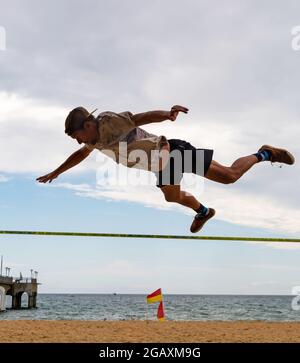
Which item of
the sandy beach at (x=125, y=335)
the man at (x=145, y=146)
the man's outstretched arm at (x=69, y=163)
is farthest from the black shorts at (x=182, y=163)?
the sandy beach at (x=125, y=335)

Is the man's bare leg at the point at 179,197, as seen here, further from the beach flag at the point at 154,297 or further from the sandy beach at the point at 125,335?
the beach flag at the point at 154,297

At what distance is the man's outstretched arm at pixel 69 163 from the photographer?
21.0ft

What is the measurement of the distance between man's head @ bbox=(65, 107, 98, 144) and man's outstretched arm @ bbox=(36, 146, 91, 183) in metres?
0.53

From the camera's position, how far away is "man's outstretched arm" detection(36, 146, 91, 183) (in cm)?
639

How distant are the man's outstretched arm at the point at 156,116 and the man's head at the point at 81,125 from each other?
46 centimetres

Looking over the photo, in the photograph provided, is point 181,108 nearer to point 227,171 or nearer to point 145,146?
point 145,146

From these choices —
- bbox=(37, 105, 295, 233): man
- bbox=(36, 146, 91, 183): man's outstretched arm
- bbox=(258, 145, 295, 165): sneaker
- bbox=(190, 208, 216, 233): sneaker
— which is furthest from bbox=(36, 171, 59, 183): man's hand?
bbox=(258, 145, 295, 165): sneaker

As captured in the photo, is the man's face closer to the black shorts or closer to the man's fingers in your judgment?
the black shorts

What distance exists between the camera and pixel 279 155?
6.80 meters
